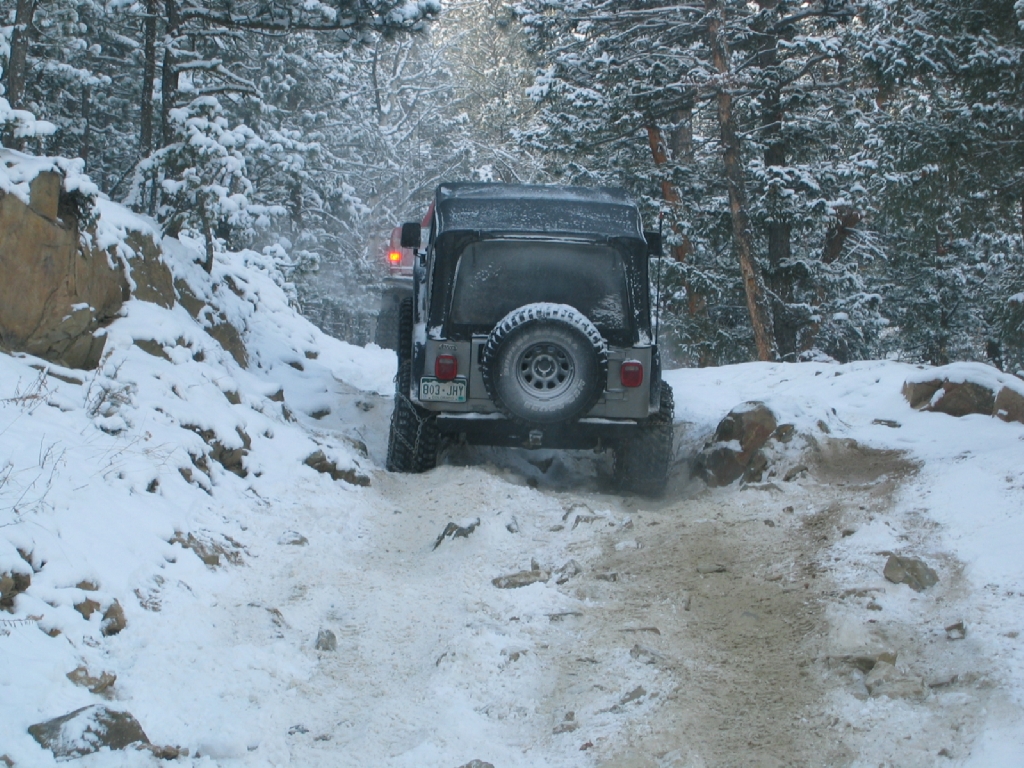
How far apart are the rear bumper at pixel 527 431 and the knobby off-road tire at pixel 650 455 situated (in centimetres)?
14

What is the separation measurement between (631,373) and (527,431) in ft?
3.40

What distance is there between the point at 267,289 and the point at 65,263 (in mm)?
6011

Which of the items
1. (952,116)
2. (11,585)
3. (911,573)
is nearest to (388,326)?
(952,116)

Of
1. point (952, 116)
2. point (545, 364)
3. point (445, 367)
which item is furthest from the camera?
point (952, 116)

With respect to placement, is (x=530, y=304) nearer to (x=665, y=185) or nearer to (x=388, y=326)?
(x=665, y=185)

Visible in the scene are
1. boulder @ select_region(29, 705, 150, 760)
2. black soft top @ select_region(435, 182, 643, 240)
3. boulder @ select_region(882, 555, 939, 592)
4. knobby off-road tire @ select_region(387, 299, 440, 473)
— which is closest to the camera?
boulder @ select_region(29, 705, 150, 760)

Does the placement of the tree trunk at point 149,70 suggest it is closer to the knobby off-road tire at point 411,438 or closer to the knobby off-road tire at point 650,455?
the knobby off-road tire at point 411,438

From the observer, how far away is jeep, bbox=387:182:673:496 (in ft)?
25.8

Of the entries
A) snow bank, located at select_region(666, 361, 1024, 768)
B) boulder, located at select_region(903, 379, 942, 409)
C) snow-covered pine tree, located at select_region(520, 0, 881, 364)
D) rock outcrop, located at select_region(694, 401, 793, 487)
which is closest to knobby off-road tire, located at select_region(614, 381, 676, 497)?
rock outcrop, located at select_region(694, 401, 793, 487)

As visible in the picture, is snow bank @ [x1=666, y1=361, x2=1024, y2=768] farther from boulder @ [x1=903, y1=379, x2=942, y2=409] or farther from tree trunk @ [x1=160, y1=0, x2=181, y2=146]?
tree trunk @ [x1=160, y1=0, x2=181, y2=146]

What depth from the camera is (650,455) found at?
832 cm

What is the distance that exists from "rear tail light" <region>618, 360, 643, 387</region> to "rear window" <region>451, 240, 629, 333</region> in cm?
37

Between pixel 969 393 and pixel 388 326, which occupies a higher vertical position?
pixel 388 326

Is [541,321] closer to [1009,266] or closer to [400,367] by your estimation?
[400,367]
